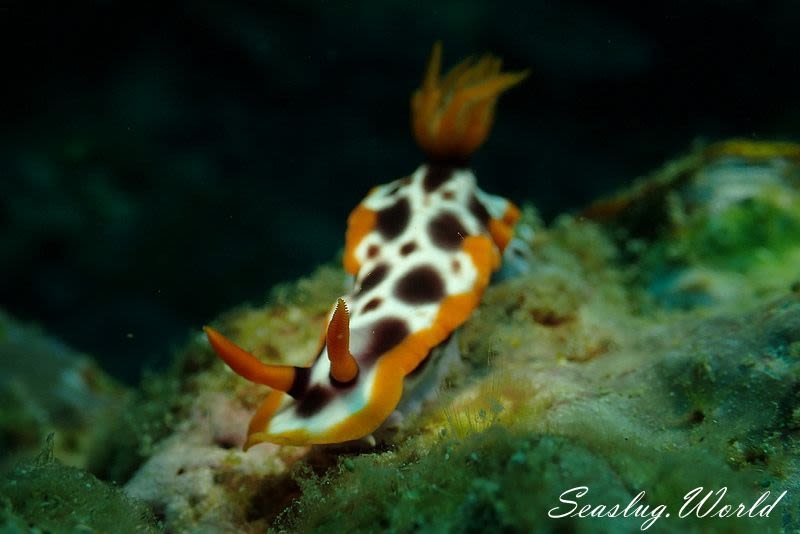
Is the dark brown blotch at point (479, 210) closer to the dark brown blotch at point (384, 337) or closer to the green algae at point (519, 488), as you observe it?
the dark brown blotch at point (384, 337)

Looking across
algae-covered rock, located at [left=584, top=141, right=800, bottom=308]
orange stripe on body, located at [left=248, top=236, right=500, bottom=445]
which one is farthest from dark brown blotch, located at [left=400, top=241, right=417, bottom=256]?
algae-covered rock, located at [left=584, top=141, right=800, bottom=308]

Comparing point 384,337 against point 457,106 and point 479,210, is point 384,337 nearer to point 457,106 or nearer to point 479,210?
point 479,210

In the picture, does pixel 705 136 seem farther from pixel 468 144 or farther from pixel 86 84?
pixel 86 84

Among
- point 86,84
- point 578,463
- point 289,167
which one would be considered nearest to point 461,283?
point 578,463

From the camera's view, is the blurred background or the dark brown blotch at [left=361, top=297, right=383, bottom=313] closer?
the dark brown blotch at [left=361, top=297, right=383, bottom=313]

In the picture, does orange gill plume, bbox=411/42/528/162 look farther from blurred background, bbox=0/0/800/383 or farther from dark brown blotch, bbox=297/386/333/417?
blurred background, bbox=0/0/800/383

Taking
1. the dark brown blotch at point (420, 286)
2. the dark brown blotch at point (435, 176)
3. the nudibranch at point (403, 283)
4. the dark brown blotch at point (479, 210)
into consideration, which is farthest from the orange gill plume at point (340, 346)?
the dark brown blotch at point (435, 176)
